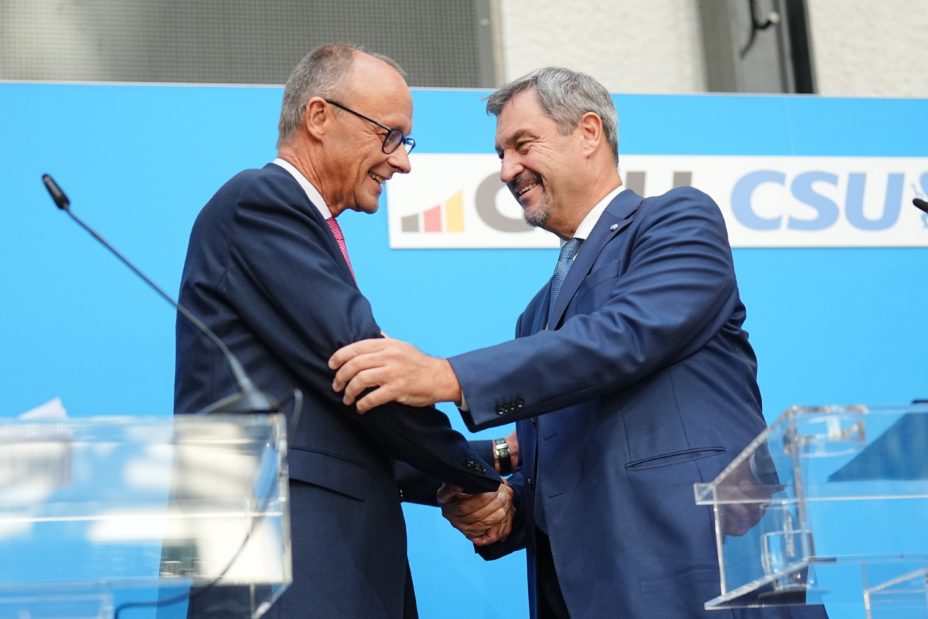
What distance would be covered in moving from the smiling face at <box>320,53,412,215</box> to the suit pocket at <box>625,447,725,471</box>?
0.76 metres

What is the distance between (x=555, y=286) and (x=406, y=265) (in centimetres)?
60

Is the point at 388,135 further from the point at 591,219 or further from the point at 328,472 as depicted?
the point at 328,472

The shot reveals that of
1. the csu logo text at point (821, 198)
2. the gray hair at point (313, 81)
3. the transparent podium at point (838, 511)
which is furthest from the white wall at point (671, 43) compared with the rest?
the transparent podium at point (838, 511)

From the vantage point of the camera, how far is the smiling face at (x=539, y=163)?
282cm

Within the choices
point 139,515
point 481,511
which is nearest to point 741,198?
point 481,511

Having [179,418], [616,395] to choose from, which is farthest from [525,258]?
[179,418]

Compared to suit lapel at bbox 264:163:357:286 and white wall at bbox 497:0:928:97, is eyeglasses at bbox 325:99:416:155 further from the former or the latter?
white wall at bbox 497:0:928:97

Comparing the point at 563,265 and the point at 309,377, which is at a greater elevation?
the point at 563,265

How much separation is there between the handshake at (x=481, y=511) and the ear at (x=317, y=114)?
0.76 m

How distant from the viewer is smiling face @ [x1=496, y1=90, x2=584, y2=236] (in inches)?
111

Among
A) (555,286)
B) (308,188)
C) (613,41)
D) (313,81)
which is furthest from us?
(613,41)

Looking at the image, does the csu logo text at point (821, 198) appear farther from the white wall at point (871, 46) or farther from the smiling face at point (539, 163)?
the white wall at point (871, 46)

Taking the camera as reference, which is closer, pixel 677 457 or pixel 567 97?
pixel 677 457

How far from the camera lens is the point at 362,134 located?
2580 mm
